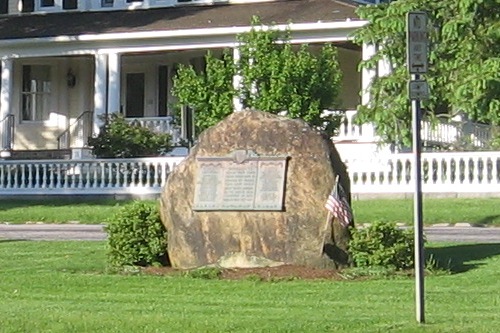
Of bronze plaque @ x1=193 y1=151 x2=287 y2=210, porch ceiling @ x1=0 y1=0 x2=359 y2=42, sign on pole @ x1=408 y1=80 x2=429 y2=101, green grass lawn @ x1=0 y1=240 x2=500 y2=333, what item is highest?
porch ceiling @ x1=0 y1=0 x2=359 y2=42

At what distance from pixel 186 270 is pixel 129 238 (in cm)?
98

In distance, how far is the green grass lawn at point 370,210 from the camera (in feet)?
91.5

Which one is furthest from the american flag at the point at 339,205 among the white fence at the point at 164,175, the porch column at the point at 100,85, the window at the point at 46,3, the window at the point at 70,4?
the window at the point at 46,3

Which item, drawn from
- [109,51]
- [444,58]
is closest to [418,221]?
[444,58]

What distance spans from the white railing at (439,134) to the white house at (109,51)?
146 cm

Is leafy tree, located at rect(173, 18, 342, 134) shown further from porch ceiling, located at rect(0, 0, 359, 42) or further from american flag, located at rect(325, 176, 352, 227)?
american flag, located at rect(325, 176, 352, 227)

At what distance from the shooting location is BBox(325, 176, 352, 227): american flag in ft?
56.6

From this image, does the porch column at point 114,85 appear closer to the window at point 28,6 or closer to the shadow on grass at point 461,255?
the window at point 28,6

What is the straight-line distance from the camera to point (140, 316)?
45.2 feet

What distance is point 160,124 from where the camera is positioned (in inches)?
1556

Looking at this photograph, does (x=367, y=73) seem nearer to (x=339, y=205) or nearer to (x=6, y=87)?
(x=6, y=87)

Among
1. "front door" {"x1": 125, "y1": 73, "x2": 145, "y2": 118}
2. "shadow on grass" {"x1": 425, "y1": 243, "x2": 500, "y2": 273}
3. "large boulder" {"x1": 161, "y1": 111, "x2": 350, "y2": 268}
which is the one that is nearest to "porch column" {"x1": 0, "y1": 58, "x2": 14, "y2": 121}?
"front door" {"x1": 125, "y1": 73, "x2": 145, "y2": 118}

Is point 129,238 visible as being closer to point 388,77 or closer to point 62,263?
point 62,263

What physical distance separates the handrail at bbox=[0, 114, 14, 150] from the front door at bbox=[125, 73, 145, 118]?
3641 millimetres
